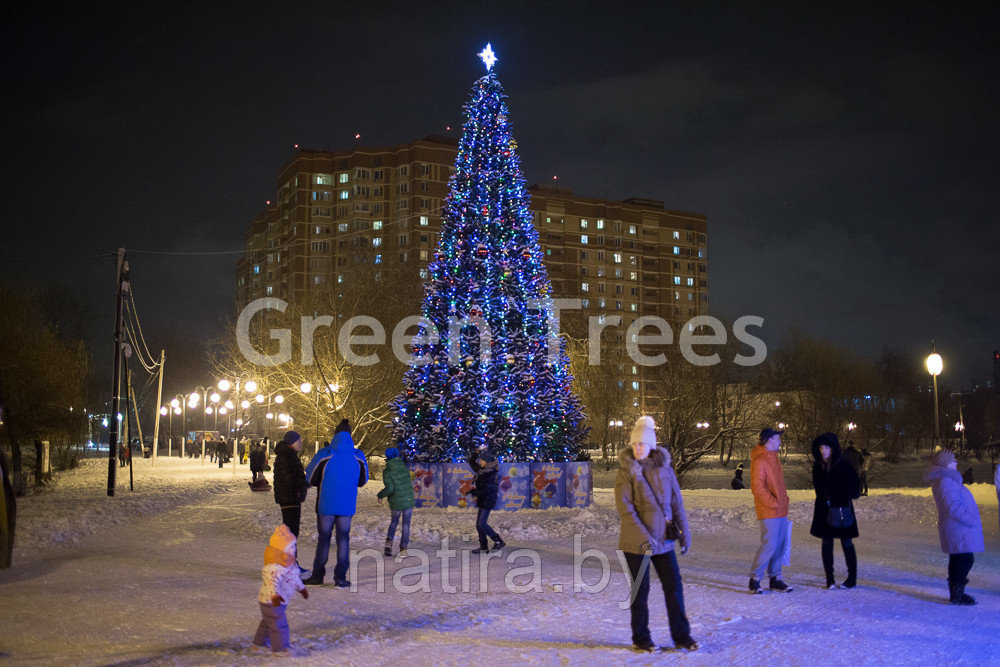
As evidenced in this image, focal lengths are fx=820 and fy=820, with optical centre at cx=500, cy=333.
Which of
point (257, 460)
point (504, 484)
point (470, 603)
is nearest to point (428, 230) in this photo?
point (257, 460)

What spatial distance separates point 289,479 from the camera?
9.88 m

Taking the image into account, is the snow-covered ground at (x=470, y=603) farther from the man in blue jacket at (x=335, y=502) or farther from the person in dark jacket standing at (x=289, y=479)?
the person in dark jacket standing at (x=289, y=479)

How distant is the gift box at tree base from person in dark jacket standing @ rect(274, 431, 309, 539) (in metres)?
9.06

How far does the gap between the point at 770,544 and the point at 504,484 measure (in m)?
10.6

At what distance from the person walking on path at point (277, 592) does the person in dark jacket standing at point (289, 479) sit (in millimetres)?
3497

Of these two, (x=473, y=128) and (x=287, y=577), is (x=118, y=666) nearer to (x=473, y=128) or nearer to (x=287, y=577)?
(x=287, y=577)

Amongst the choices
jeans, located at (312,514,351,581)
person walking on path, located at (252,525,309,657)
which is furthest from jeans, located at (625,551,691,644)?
jeans, located at (312,514,351,581)

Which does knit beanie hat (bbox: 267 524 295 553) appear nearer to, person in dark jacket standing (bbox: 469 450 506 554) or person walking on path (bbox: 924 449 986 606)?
person in dark jacket standing (bbox: 469 450 506 554)

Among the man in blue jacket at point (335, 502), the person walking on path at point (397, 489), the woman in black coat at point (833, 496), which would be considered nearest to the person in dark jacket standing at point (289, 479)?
the man in blue jacket at point (335, 502)

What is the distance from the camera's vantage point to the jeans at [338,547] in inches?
362

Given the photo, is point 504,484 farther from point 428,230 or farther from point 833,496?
point 428,230

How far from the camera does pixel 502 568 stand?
34.7 feet

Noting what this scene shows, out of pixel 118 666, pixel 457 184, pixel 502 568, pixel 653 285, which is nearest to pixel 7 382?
pixel 457 184

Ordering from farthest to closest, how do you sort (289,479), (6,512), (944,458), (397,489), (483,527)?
(483,527)
(397,489)
(289,479)
(944,458)
(6,512)
